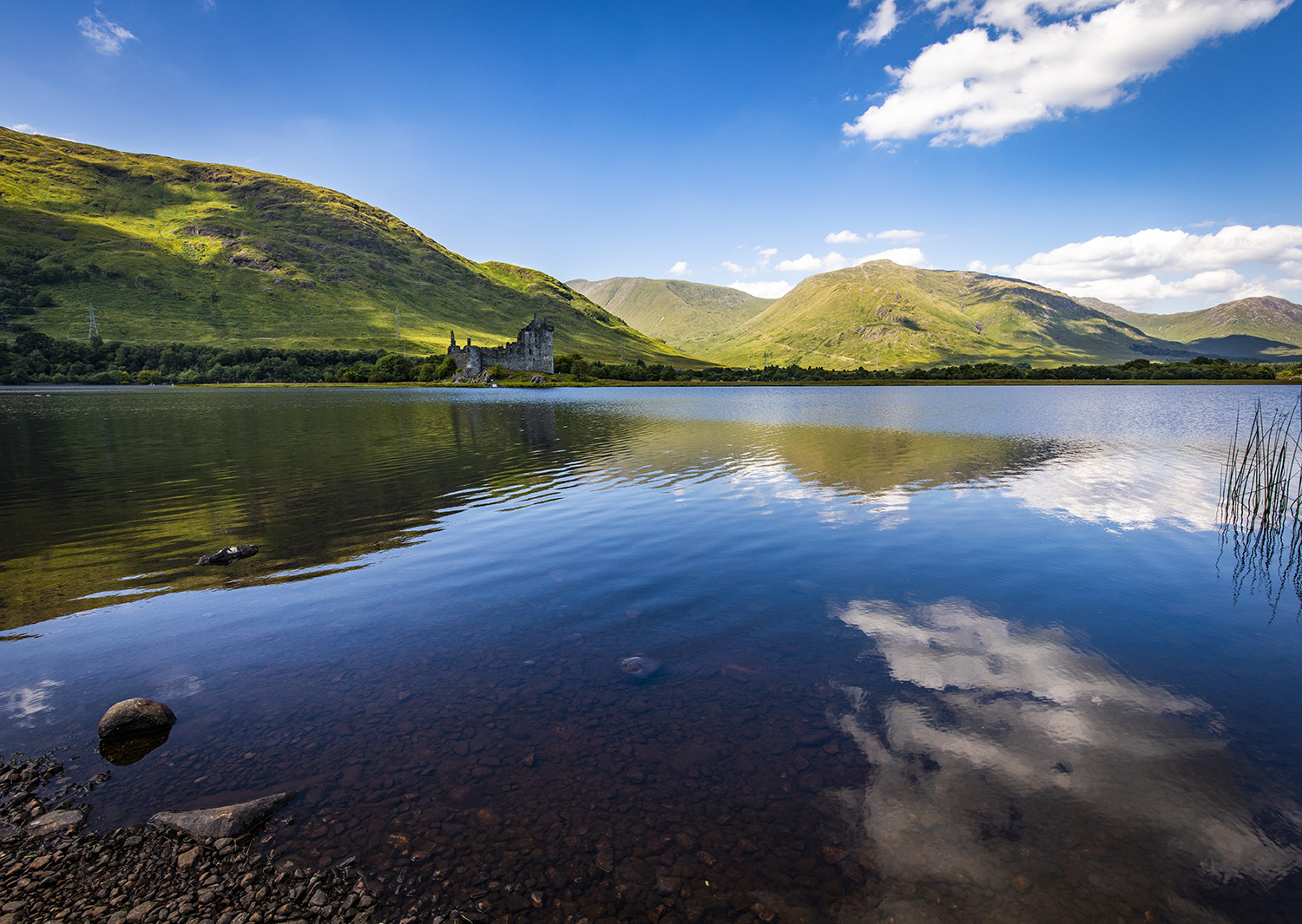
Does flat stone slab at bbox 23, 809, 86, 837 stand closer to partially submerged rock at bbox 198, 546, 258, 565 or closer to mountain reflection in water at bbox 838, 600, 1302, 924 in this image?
mountain reflection in water at bbox 838, 600, 1302, 924

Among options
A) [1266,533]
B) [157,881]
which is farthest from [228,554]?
[1266,533]

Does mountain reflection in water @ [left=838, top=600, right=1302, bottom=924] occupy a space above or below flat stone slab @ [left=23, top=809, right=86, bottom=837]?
below

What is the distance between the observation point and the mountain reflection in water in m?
6.82

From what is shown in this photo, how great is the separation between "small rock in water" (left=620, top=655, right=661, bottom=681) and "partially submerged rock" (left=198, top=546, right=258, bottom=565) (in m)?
14.9

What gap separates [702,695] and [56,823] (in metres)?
9.28

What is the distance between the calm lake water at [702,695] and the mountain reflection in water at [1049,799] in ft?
0.16

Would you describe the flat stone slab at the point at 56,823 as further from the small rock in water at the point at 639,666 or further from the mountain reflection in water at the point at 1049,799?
the mountain reflection in water at the point at 1049,799

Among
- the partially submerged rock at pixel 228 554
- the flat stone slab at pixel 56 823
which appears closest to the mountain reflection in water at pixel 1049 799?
the flat stone slab at pixel 56 823

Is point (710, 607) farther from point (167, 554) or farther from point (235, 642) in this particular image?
point (167, 554)

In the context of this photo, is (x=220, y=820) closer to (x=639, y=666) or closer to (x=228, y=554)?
(x=639, y=666)

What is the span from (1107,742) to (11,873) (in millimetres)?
15172

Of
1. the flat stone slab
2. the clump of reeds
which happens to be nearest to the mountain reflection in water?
the flat stone slab

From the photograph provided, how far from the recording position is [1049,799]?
8.34 m

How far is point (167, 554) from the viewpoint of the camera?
65.0 ft
